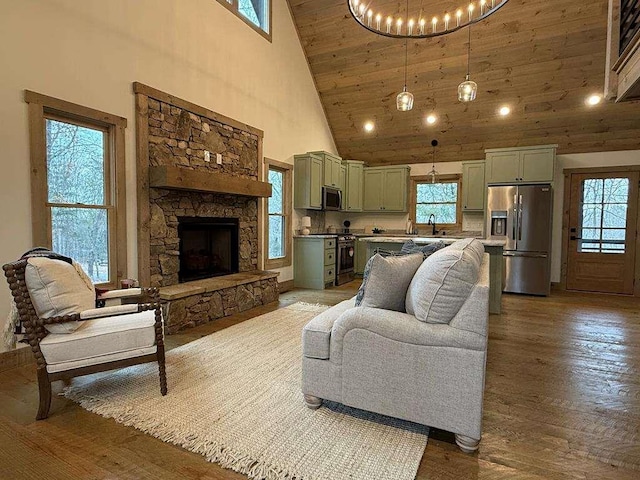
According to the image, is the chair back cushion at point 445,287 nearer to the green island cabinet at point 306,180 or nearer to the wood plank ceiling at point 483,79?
the green island cabinet at point 306,180

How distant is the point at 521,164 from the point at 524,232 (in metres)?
1.16

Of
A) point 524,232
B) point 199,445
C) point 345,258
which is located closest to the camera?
point 199,445

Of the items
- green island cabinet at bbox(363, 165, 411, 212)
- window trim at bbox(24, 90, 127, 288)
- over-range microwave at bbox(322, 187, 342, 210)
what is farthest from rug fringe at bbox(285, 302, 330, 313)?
green island cabinet at bbox(363, 165, 411, 212)

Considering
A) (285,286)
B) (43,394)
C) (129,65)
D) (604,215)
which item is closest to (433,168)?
(604,215)

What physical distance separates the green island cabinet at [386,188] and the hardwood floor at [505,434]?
450 cm

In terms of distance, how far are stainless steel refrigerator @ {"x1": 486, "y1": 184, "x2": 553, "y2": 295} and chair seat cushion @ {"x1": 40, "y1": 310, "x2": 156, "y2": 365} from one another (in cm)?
565

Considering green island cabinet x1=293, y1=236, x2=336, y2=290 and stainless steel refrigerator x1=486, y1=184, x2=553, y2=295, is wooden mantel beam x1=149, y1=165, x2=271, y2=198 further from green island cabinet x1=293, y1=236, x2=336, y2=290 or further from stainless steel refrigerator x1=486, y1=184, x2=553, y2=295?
stainless steel refrigerator x1=486, y1=184, x2=553, y2=295

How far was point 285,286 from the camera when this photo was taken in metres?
6.08

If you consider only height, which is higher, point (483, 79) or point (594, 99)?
point (483, 79)

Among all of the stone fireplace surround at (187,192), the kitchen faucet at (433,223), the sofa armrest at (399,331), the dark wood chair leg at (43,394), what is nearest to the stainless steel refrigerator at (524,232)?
the kitchen faucet at (433,223)

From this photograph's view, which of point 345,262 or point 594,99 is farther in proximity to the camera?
point 345,262

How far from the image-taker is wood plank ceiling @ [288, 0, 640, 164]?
4910 millimetres

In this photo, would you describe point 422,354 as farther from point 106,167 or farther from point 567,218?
point 567,218

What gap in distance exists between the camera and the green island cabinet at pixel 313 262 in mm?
6129
